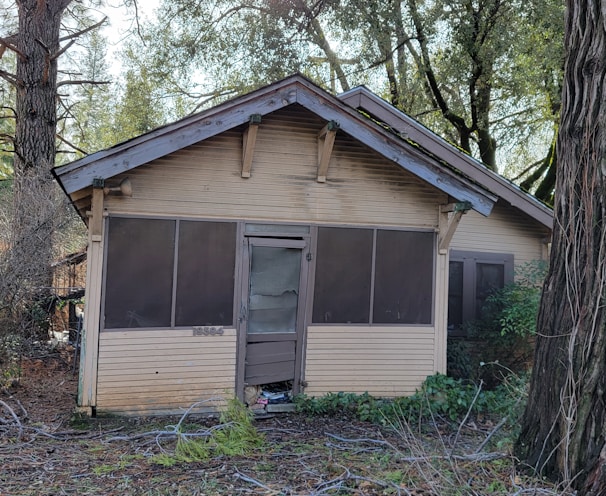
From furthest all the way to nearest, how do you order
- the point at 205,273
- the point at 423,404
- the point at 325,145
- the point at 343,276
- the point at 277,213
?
the point at 343,276 < the point at 423,404 < the point at 277,213 < the point at 325,145 < the point at 205,273

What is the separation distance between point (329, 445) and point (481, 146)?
13516mm

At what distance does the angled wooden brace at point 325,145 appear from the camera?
6.95m

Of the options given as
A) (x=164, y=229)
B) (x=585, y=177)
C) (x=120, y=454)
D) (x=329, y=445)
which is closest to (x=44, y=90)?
(x=164, y=229)

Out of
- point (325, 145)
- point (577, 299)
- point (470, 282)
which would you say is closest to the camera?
point (577, 299)

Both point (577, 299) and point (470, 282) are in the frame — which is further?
point (470, 282)

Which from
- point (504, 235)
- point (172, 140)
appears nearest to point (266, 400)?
point (172, 140)

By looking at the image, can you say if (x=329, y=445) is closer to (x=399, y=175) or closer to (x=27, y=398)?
(x=399, y=175)

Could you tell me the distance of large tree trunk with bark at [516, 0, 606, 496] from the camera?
3.93m

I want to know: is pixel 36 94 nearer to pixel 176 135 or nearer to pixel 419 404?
pixel 176 135

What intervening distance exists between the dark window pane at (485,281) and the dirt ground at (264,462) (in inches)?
118

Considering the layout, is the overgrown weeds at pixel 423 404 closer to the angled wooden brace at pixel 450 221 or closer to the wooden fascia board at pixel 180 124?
the angled wooden brace at pixel 450 221

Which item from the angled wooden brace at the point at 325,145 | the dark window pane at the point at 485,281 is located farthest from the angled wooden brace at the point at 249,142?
the dark window pane at the point at 485,281

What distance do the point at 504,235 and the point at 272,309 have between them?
189 inches

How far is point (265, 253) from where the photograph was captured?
7.34 meters
